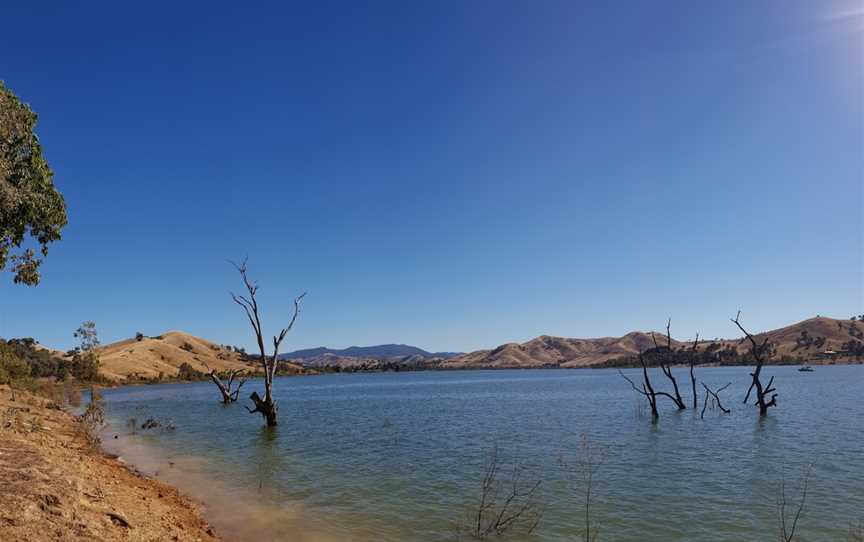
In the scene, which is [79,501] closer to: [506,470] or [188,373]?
[506,470]

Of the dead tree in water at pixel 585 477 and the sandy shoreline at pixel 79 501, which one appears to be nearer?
the sandy shoreline at pixel 79 501

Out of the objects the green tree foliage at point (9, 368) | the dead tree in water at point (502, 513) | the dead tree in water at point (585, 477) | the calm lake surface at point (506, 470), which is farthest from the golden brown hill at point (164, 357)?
the dead tree in water at point (502, 513)

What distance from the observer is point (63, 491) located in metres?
10.8

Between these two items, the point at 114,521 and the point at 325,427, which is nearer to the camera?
the point at 114,521

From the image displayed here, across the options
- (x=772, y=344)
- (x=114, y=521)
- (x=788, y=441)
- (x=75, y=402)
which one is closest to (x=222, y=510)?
(x=114, y=521)

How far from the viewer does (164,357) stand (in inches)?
5536

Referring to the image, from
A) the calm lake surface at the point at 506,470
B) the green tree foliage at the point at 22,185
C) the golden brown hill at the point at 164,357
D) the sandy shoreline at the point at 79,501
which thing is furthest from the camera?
the golden brown hill at the point at 164,357

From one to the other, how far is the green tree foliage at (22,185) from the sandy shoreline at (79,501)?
799 centimetres

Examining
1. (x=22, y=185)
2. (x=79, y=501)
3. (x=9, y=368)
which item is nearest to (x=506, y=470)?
(x=79, y=501)

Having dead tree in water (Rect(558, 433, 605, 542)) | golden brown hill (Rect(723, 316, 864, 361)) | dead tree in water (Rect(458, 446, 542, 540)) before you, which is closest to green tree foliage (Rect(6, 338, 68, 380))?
dead tree in water (Rect(558, 433, 605, 542))

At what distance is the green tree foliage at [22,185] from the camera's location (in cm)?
1862

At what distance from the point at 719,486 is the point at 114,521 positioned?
18.4m

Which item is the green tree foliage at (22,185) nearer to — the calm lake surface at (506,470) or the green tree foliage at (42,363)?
the calm lake surface at (506,470)

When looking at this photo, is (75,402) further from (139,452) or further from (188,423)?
(139,452)
